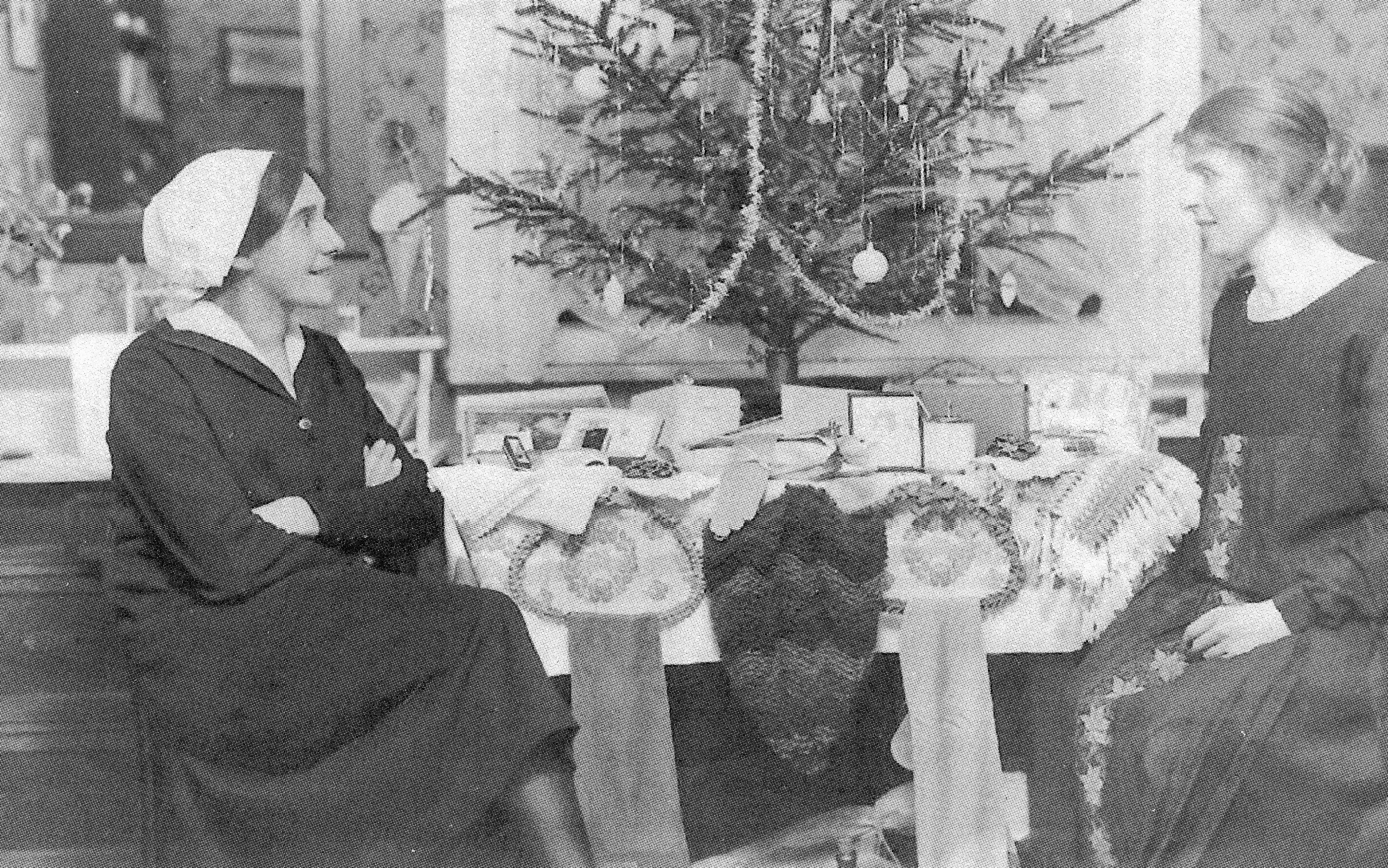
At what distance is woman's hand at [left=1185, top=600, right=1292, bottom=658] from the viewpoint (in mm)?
2494

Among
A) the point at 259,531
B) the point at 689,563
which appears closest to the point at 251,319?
the point at 259,531

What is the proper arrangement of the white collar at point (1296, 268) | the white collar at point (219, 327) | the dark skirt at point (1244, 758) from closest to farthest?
1. the dark skirt at point (1244, 758)
2. the white collar at point (1296, 268)
3. the white collar at point (219, 327)

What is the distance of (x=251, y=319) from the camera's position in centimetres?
287

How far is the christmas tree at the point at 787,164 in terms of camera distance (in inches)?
124

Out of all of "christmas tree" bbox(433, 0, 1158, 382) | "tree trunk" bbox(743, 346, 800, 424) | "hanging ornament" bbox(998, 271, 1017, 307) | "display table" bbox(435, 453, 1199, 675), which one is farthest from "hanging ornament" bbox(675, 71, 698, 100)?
"display table" bbox(435, 453, 1199, 675)

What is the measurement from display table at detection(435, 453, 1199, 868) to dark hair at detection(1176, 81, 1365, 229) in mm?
556

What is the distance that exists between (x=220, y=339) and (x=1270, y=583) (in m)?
1.87

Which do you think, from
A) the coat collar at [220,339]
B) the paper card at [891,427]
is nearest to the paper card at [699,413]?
the paper card at [891,427]

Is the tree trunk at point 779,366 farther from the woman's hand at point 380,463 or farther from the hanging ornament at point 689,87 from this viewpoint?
the woman's hand at point 380,463

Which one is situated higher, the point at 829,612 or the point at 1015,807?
the point at 829,612

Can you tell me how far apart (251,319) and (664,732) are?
1.09m

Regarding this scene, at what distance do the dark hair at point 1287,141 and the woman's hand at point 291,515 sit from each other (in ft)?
5.36

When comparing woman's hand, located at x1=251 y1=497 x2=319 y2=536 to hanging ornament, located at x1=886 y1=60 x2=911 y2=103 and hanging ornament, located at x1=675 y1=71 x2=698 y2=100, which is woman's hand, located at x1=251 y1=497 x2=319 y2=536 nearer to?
hanging ornament, located at x1=675 y1=71 x2=698 y2=100

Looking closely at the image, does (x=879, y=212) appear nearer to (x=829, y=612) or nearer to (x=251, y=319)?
(x=829, y=612)
